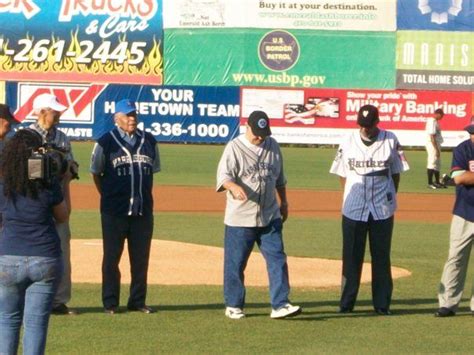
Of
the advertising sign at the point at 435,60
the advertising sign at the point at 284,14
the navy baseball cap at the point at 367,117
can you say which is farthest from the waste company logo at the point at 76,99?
the navy baseball cap at the point at 367,117

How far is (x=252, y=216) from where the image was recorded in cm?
1055

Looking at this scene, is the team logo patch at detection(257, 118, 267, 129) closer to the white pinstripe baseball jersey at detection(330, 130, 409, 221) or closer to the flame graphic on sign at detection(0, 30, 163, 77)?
the white pinstripe baseball jersey at detection(330, 130, 409, 221)

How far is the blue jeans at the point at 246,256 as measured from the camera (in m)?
10.5

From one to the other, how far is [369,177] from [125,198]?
2244 millimetres

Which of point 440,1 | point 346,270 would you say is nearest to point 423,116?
point 440,1

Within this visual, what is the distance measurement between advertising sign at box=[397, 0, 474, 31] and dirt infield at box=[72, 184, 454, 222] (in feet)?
72.9

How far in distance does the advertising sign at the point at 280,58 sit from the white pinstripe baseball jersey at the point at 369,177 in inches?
1446

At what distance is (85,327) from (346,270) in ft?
8.39

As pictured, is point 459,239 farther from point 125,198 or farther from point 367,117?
point 125,198

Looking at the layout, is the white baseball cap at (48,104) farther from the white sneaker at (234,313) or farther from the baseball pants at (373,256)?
the baseball pants at (373,256)

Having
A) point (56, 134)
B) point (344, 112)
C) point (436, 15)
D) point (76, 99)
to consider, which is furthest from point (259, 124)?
point (436, 15)

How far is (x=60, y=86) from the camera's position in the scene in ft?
137

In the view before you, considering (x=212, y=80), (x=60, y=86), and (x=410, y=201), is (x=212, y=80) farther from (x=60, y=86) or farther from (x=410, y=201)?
(x=410, y=201)

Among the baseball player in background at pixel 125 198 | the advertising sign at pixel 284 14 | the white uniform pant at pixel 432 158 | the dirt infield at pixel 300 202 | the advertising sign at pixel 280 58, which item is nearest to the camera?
the baseball player in background at pixel 125 198
